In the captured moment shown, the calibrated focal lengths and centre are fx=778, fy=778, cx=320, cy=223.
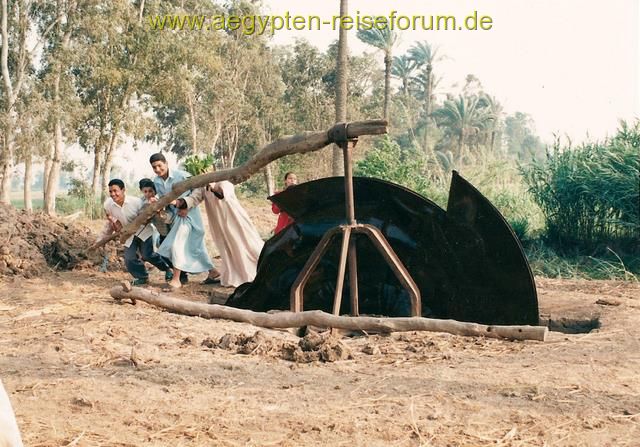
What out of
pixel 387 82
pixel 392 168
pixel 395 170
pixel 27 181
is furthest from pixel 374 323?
pixel 387 82

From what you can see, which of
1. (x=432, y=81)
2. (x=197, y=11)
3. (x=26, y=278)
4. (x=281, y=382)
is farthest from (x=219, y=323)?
(x=432, y=81)

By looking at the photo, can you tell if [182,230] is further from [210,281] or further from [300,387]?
[300,387]

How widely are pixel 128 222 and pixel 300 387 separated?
18.0 ft

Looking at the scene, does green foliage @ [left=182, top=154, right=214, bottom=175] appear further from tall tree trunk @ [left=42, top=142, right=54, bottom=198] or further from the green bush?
tall tree trunk @ [left=42, top=142, right=54, bottom=198]

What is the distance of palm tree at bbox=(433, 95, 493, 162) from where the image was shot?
54344 millimetres

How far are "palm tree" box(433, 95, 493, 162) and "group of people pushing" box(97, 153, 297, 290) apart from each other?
45.0 metres

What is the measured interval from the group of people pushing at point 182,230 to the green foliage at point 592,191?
641cm

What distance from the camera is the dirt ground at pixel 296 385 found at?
3.98 m

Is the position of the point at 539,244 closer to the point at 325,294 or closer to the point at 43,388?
the point at 325,294

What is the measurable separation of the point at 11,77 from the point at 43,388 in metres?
26.0

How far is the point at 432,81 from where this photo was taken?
6097cm

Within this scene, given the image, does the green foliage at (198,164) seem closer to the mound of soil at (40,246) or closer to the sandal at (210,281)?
the sandal at (210,281)

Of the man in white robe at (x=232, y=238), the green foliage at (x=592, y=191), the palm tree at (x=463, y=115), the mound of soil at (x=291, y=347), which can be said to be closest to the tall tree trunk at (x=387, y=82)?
the palm tree at (x=463, y=115)

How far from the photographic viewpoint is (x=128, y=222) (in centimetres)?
968
